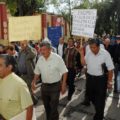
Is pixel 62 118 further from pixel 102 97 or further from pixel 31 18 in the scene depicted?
pixel 31 18

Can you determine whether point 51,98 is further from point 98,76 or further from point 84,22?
point 84,22

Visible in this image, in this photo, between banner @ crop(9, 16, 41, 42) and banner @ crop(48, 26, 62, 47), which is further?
banner @ crop(48, 26, 62, 47)

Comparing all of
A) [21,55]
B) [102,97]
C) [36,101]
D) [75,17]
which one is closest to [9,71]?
[102,97]

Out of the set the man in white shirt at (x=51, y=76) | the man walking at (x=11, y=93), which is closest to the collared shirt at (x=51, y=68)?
the man in white shirt at (x=51, y=76)

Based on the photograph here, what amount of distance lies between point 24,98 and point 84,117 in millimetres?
4688

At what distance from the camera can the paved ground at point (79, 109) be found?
8930 millimetres

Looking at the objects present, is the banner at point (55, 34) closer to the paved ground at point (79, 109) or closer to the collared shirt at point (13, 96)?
the paved ground at point (79, 109)

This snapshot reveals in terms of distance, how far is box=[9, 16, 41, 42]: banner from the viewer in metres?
12.4

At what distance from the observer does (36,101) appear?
1032 cm

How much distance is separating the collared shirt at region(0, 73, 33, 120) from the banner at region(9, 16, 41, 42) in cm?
775

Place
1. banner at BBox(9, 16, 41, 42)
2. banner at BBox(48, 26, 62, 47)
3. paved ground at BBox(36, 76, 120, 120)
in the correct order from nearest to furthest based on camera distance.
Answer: paved ground at BBox(36, 76, 120, 120)
banner at BBox(9, 16, 41, 42)
banner at BBox(48, 26, 62, 47)

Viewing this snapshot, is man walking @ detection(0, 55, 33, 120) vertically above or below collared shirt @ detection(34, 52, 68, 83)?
above

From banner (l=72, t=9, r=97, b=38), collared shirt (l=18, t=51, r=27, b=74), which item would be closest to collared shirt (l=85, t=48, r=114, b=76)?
collared shirt (l=18, t=51, r=27, b=74)

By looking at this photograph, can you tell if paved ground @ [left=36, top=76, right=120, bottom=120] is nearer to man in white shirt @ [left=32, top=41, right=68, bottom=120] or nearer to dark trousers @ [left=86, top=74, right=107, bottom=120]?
dark trousers @ [left=86, top=74, right=107, bottom=120]
